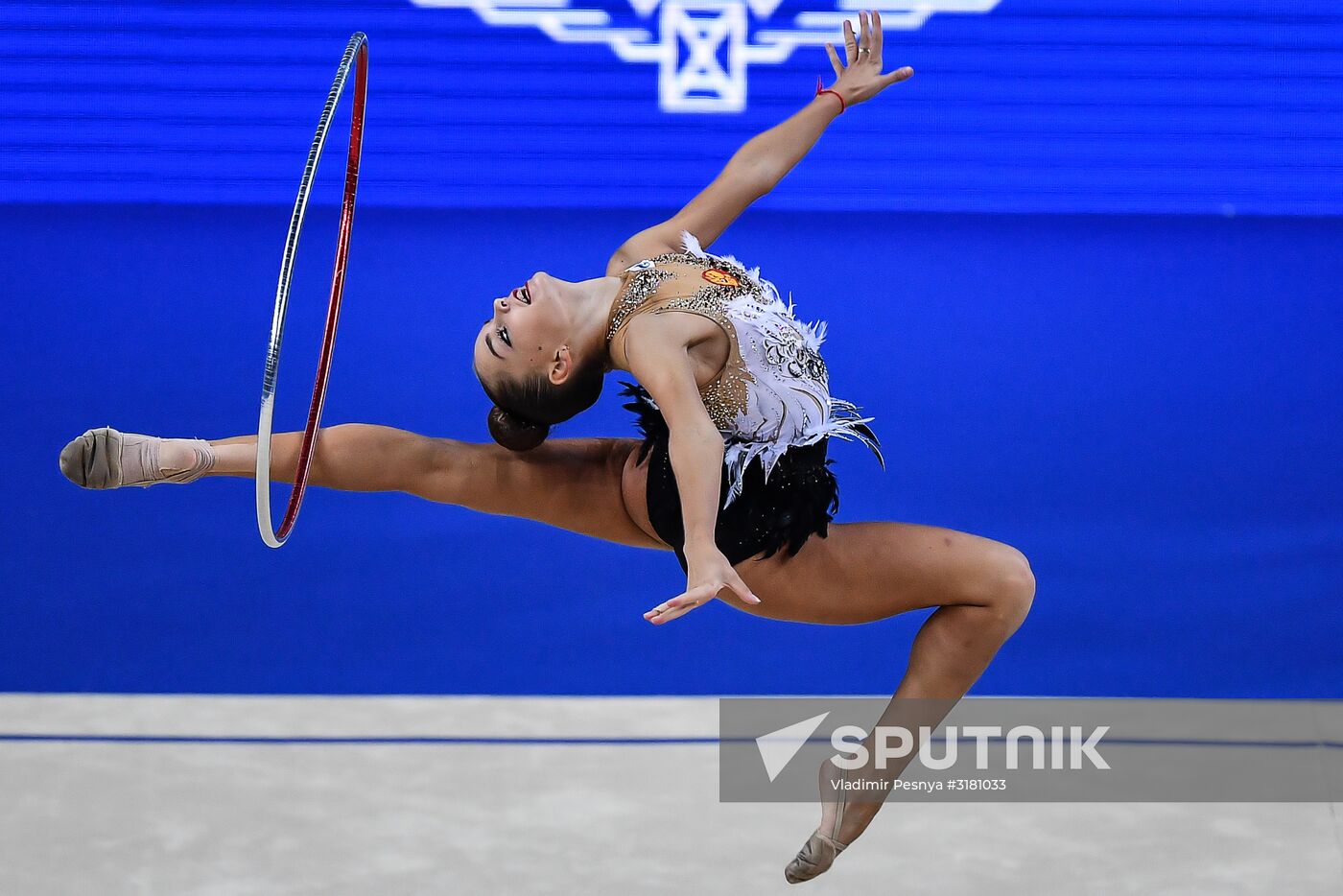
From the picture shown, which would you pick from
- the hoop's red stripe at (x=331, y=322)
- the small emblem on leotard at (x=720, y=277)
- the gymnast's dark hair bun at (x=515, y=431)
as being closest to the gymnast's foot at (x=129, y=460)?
the hoop's red stripe at (x=331, y=322)

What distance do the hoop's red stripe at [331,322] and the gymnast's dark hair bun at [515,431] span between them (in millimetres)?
321

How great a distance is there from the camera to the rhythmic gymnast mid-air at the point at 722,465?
8.34ft

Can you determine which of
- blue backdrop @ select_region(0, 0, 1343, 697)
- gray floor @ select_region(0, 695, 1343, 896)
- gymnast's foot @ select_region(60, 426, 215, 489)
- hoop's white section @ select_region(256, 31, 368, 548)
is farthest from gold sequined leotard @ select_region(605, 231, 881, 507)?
blue backdrop @ select_region(0, 0, 1343, 697)

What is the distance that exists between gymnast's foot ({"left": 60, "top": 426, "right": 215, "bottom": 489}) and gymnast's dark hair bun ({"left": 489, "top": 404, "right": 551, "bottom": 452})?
A: 507mm

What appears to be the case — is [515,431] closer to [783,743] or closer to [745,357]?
[745,357]

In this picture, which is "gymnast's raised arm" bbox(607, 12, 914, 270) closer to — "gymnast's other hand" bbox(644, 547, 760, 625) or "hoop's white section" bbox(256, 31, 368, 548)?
"hoop's white section" bbox(256, 31, 368, 548)

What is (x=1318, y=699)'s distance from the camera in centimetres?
436

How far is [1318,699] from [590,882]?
235 centimetres

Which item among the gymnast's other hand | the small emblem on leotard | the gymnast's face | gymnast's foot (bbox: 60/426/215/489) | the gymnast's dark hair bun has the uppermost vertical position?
the small emblem on leotard

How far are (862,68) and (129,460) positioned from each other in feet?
5.33

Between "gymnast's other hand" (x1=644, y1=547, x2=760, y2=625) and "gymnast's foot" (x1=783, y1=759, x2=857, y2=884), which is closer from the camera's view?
"gymnast's other hand" (x1=644, y1=547, x2=760, y2=625)

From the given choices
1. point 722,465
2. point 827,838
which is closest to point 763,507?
point 722,465

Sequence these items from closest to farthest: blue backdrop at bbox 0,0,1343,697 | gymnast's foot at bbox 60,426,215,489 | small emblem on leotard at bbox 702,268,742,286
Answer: gymnast's foot at bbox 60,426,215,489, small emblem on leotard at bbox 702,268,742,286, blue backdrop at bbox 0,0,1343,697

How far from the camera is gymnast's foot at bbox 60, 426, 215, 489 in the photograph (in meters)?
2.48
